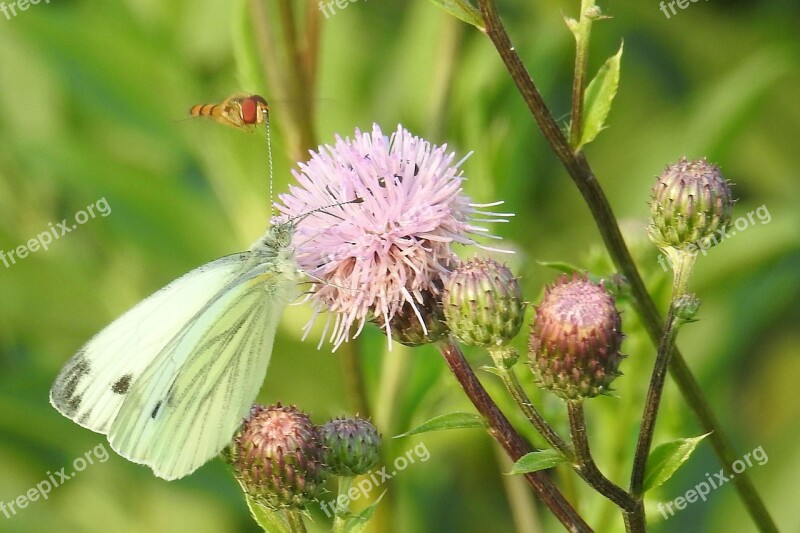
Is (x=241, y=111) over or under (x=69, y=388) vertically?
over

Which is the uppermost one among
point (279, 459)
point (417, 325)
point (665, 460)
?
point (417, 325)

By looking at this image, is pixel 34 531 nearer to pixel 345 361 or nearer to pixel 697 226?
pixel 345 361

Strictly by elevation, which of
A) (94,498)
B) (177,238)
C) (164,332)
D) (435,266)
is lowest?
(94,498)

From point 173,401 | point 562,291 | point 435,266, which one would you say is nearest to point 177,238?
point 173,401
